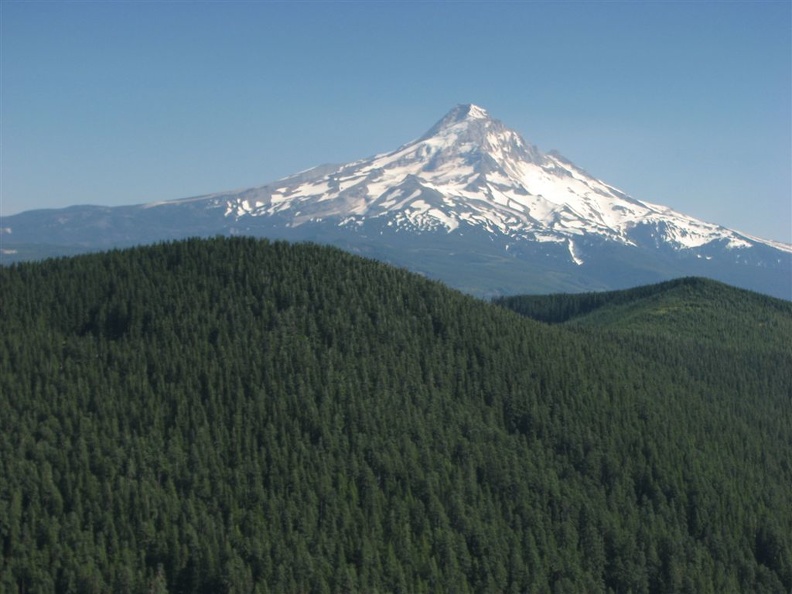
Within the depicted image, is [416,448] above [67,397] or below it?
below

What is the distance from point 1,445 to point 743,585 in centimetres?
11963

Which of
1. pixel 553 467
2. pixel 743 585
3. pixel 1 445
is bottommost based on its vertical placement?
pixel 743 585

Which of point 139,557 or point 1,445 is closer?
point 139,557

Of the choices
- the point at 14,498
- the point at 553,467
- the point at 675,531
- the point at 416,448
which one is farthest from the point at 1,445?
the point at 675,531

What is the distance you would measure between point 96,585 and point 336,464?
156 feet

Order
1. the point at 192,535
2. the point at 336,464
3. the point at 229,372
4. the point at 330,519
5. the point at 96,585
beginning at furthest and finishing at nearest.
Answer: the point at 229,372 < the point at 336,464 < the point at 330,519 < the point at 192,535 < the point at 96,585

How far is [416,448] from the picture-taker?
608 feet

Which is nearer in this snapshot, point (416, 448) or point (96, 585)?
point (96, 585)

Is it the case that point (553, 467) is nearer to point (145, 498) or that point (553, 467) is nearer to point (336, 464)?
point (336, 464)

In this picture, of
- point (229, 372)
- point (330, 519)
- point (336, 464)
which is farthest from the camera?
point (229, 372)

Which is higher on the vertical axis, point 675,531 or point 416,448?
point 416,448

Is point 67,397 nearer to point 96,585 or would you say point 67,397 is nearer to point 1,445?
point 1,445

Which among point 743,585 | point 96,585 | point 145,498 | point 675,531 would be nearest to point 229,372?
point 145,498

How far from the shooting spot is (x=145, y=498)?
15475 centimetres
